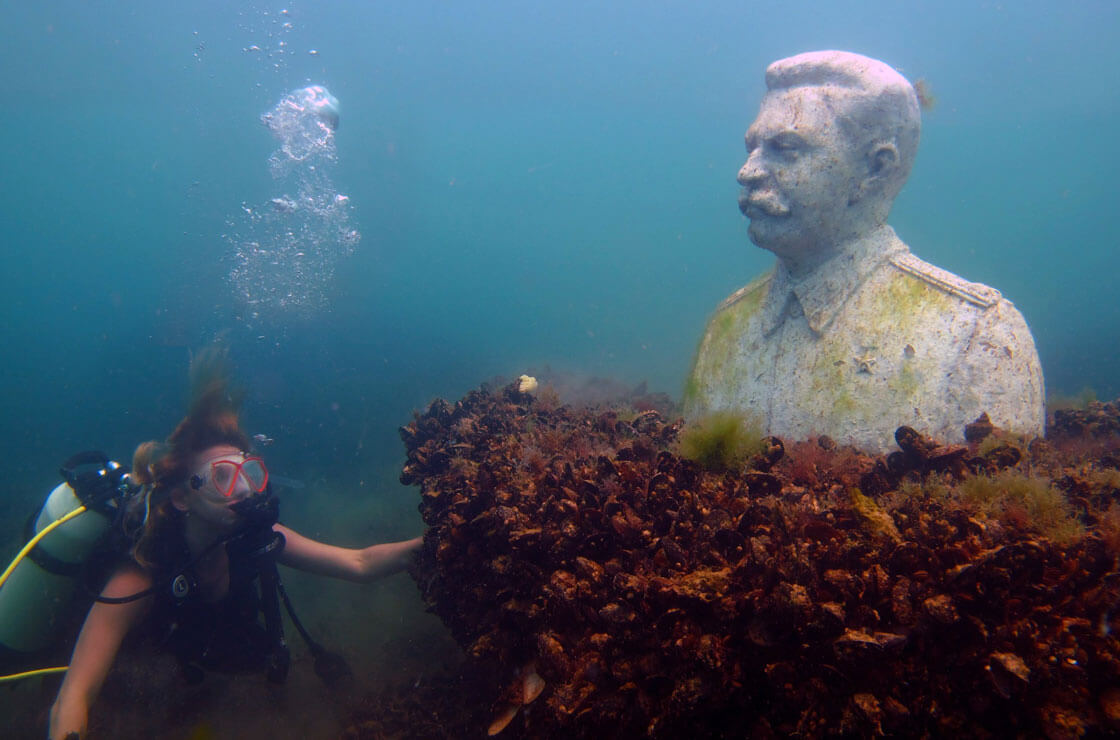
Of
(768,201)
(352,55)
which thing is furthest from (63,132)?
(768,201)

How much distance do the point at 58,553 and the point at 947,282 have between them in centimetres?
838

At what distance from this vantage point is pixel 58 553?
15.5 feet

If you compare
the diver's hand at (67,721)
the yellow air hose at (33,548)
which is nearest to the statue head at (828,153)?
the diver's hand at (67,721)

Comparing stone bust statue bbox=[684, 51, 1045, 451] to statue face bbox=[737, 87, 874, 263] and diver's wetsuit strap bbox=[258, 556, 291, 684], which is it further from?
diver's wetsuit strap bbox=[258, 556, 291, 684]

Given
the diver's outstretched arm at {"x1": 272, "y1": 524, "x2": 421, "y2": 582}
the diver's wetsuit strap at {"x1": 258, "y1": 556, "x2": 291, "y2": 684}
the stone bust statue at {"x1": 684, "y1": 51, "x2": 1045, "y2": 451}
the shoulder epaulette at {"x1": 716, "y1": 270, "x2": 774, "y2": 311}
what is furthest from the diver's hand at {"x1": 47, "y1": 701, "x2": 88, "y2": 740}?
the shoulder epaulette at {"x1": 716, "y1": 270, "x2": 774, "y2": 311}

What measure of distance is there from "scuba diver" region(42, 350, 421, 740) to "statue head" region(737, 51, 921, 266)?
4.82 metres

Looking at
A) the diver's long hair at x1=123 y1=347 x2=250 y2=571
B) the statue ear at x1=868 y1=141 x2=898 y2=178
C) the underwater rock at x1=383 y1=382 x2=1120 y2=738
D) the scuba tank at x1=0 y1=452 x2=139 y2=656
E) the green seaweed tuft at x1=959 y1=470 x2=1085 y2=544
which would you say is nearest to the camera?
the underwater rock at x1=383 y1=382 x2=1120 y2=738

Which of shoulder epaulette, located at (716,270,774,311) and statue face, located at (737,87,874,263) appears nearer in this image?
statue face, located at (737,87,874,263)

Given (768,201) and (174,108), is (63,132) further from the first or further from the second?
(768,201)

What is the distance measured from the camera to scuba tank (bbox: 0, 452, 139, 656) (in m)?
4.73

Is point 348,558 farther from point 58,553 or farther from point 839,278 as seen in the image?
point 839,278

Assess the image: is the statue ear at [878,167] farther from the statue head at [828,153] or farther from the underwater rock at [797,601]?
the underwater rock at [797,601]

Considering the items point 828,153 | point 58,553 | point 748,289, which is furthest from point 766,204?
point 58,553

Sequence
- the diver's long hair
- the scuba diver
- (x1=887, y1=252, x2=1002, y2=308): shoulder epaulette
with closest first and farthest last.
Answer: (x1=887, y1=252, x2=1002, y2=308): shoulder epaulette
the scuba diver
the diver's long hair
